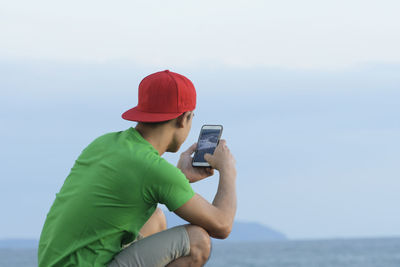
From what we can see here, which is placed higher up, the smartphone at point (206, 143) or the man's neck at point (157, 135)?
the man's neck at point (157, 135)

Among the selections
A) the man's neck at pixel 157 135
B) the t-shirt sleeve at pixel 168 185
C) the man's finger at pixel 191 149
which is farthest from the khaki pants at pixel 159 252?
the man's finger at pixel 191 149

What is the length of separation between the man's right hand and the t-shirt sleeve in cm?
49

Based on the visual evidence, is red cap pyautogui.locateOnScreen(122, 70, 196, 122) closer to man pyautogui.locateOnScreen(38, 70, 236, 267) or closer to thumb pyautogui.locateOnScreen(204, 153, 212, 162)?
man pyautogui.locateOnScreen(38, 70, 236, 267)

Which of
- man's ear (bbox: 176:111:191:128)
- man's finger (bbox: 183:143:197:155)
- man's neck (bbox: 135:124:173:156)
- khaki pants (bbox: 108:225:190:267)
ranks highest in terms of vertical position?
man's ear (bbox: 176:111:191:128)

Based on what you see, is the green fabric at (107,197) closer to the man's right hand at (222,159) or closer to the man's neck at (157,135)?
the man's neck at (157,135)

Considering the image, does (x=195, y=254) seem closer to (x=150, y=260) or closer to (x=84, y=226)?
(x=150, y=260)

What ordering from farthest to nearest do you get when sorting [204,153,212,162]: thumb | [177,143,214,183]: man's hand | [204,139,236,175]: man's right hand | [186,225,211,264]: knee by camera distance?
[177,143,214,183]: man's hand → [204,153,212,162]: thumb → [204,139,236,175]: man's right hand → [186,225,211,264]: knee

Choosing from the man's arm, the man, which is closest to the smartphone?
the man's arm

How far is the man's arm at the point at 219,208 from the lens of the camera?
3.70 meters

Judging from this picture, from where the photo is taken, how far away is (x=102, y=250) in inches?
148

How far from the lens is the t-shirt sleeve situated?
3602 millimetres

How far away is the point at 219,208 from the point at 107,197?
2.06 feet

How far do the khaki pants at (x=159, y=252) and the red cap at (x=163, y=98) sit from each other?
0.65m

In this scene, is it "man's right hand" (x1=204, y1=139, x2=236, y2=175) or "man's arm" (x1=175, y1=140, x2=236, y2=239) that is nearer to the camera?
"man's arm" (x1=175, y1=140, x2=236, y2=239)
